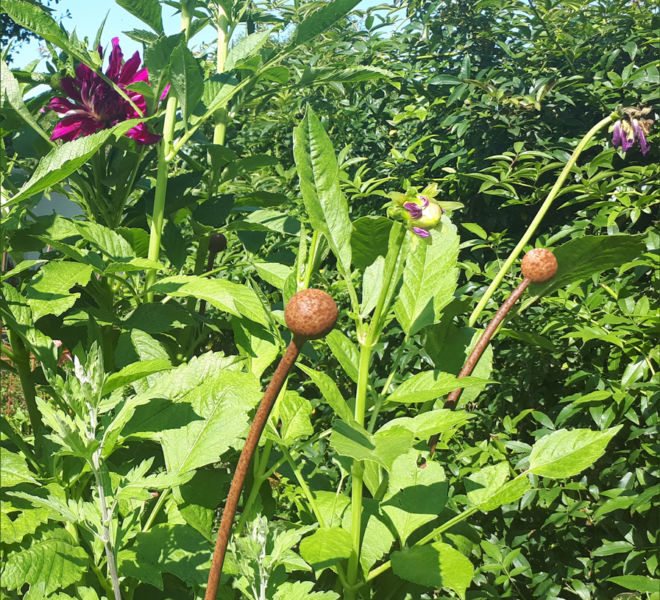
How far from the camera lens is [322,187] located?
82 cm

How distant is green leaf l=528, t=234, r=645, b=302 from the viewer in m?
0.86

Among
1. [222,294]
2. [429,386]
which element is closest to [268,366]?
[222,294]

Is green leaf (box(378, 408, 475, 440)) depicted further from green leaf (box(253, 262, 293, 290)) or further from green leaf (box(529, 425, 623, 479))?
green leaf (box(253, 262, 293, 290))

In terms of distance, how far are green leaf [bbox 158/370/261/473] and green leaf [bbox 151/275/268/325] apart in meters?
0.08

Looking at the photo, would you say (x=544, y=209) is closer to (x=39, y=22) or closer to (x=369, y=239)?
(x=369, y=239)

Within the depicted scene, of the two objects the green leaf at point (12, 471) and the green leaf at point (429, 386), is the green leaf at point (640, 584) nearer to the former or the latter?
the green leaf at point (429, 386)

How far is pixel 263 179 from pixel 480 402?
1516 mm

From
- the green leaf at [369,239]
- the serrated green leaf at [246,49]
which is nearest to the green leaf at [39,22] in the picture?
the serrated green leaf at [246,49]

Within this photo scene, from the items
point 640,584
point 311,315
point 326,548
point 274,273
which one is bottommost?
point 640,584

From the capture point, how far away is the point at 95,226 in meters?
0.97

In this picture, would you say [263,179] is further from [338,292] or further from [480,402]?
[480,402]

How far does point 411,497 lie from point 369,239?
1.19 ft

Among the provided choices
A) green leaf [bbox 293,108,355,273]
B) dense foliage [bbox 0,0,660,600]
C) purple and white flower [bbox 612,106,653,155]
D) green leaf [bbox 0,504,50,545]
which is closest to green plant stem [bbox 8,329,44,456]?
dense foliage [bbox 0,0,660,600]

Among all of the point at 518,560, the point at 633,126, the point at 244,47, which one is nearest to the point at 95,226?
the point at 244,47
